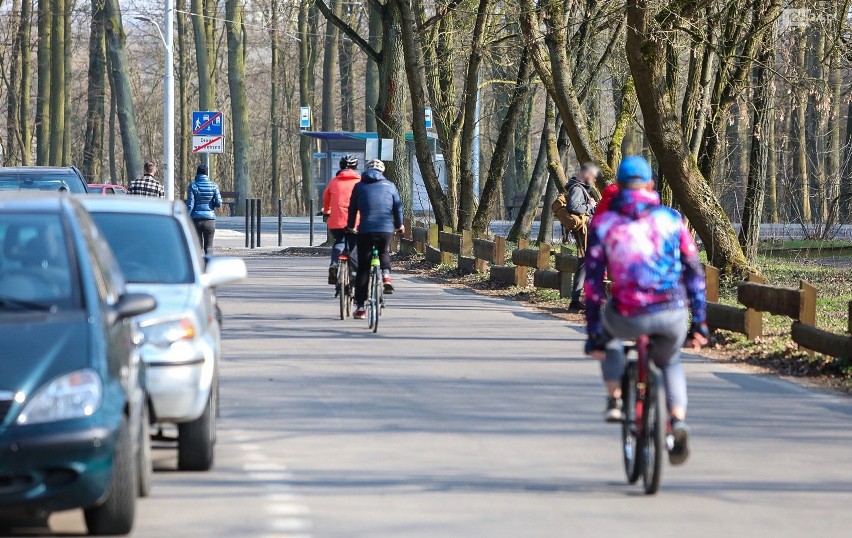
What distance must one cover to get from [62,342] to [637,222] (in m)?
3.17

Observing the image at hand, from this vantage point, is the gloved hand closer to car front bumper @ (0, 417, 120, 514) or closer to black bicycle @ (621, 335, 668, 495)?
black bicycle @ (621, 335, 668, 495)

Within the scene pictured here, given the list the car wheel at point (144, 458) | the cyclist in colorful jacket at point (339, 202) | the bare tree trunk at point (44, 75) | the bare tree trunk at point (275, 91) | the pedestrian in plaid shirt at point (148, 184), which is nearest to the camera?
the car wheel at point (144, 458)

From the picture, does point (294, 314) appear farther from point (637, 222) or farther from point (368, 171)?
point (637, 222)

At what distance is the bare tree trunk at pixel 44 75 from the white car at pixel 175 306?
142 ft

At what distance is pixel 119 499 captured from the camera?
6.43m

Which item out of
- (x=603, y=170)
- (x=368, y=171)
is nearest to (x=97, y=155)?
(x=603, y=170)

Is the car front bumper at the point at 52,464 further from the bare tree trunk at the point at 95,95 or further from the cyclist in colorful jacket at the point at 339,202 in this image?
the bare tree trunk at the point at 95,95

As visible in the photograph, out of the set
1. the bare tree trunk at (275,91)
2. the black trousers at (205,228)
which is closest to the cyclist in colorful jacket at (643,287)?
the black trousers at (205,228)

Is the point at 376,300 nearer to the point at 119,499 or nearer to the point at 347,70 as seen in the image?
the point at 119,499

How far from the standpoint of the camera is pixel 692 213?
20531 millimetres

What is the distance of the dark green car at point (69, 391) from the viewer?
6.05 m

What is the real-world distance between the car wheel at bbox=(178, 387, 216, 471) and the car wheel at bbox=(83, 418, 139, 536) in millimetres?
1588

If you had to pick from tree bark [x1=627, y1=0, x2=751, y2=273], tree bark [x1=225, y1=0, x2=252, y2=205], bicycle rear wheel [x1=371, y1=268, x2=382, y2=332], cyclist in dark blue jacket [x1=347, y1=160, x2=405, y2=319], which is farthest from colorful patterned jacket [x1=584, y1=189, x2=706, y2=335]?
tree bark [x1=225, y1=0, x2=252, y2=205]

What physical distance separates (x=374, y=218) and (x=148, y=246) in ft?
26.7
